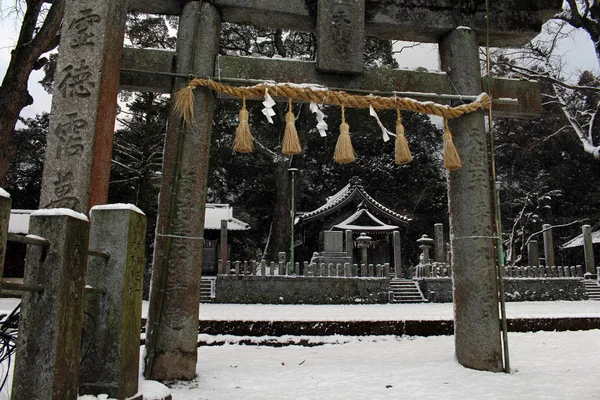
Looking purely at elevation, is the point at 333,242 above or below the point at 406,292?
above

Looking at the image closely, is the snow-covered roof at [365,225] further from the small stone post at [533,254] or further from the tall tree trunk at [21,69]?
the tall tree trunk at [21,69]

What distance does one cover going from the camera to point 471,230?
5.38m

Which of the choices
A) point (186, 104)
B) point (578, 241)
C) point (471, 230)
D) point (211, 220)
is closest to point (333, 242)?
point (211, 220)

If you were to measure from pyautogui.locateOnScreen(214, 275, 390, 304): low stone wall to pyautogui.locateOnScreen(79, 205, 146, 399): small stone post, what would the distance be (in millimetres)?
10805

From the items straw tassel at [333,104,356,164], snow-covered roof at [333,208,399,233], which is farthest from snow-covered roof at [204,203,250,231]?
straw tassel at [333,104,356,164]

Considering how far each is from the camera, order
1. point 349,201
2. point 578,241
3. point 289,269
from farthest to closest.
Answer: point 578,241, point 349,201, point 289,269

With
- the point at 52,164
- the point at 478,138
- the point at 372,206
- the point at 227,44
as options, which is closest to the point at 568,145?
the point at 372,206

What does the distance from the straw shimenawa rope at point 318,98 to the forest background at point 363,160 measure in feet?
30.1

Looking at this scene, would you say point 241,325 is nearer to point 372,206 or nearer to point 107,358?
point 107,358

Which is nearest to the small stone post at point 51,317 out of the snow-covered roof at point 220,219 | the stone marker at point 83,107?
the stone marker at point 83,107

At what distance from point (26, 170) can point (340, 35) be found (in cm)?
2343

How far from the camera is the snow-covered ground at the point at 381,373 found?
4.15m

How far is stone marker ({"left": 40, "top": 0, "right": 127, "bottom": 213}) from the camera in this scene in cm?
366

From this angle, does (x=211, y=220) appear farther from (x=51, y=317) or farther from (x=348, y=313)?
(x=51, y=317)
